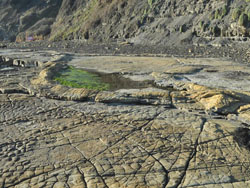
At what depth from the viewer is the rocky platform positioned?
8.83ft

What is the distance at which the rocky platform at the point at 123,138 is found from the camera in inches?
106

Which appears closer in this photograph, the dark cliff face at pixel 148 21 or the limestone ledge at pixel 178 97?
the limestone ledge at pixel 178 97

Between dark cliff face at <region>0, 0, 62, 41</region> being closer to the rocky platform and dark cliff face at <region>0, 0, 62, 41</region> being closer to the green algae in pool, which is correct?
the green algae in pool

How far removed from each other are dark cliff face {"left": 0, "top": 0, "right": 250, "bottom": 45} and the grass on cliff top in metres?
10.2

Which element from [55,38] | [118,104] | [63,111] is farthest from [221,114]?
[55,38]

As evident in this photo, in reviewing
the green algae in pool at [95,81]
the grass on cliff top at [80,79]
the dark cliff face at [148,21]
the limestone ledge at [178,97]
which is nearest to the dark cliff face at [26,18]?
the dark cliff face at [148,21]

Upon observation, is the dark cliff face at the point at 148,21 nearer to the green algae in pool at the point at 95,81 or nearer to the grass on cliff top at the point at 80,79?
the green algae in pool at the point at 95,81

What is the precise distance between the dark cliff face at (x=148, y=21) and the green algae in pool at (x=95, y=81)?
10.00m

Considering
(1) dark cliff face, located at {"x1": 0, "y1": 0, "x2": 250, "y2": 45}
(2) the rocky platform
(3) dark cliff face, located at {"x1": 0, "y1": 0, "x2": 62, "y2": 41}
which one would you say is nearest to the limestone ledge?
(2) the rocky platform

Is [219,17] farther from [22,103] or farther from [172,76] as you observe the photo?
[22,103]

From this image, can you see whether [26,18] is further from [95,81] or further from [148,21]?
[95,81]

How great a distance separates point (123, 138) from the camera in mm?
3471

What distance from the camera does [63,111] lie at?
4.47 m

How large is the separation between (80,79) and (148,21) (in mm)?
15552
